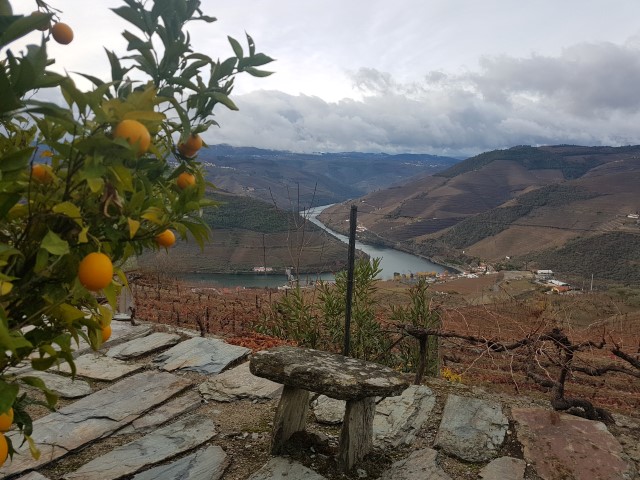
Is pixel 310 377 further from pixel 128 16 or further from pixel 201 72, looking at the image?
pixel 128 16

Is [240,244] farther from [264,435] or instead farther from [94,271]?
[94,271]

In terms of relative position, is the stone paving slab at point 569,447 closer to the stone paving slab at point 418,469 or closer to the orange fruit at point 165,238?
the stone paving slab at point 418,469

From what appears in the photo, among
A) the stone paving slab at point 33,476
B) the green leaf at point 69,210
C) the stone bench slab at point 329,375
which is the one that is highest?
the green leaf at point 69,210

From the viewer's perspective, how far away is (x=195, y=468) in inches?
95.7

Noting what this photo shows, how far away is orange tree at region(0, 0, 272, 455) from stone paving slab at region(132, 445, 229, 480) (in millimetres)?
1268

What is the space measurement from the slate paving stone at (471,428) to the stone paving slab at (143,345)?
2.65 m

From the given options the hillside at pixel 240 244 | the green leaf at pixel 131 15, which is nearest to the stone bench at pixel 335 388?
the green leaf at pixel 131 15

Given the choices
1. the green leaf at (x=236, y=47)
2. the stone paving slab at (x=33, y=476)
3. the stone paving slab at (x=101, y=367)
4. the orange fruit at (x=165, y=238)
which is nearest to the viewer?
the orange fruit at (x=165, y=238)

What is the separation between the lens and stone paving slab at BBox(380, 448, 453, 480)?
243 centimetres

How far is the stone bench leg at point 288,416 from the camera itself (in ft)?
8.61

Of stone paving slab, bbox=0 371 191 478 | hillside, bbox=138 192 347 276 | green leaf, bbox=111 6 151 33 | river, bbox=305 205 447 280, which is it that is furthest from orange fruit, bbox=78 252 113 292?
river, bbox=305 205 447 280

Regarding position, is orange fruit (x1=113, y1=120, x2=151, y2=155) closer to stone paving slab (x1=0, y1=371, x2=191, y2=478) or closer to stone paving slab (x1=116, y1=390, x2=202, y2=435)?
stone paving slab (x1=0, y1=371, x2=191, y2=478)

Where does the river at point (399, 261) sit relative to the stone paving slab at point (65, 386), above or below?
below

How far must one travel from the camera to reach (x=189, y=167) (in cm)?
149
